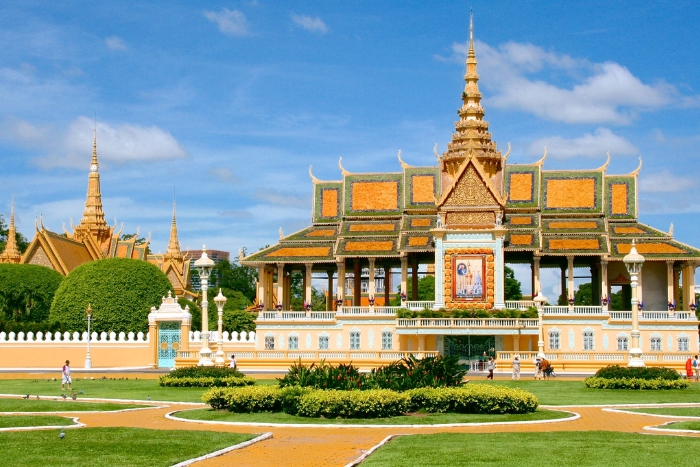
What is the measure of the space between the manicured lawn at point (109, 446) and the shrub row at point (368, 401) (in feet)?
11.6

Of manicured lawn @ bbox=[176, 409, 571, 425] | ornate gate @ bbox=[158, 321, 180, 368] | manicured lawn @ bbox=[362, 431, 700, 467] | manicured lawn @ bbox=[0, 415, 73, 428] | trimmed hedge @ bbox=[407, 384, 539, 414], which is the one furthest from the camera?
ornate gate @ bbox=[158, 321, 180, 368]

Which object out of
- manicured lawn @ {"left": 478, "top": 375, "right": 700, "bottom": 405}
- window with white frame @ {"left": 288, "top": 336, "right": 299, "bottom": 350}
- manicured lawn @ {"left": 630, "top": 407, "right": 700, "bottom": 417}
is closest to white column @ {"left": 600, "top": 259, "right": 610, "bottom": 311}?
window with white frame @ {"left": 288, "top": 336, "right": 299, "bottom": 350}

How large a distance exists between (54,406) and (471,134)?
142 ft

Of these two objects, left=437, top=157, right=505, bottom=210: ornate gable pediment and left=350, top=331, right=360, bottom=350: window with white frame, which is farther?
left=350, top=331, right=360, bottom=350: window with white frame

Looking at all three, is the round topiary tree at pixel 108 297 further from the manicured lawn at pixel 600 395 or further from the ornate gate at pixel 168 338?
the manicured lawn at pixel 600 395

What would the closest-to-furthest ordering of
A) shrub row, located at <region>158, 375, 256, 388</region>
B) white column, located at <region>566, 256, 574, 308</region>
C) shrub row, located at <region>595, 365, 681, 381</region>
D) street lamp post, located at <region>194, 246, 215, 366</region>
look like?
shrub row, located at <region>158, 375, 256, 388</region> < shrub row, located at <region>595, 365, 681, 381</region> < street lamp post, located at <region>194, 246, 215, 366</region> < white column, located at <region>566, 256, 574, 308</region>

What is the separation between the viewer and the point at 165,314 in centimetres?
5178

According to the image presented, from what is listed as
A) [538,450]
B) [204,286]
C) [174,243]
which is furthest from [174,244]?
[538,450]

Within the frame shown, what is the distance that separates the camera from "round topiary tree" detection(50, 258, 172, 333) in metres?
61.8

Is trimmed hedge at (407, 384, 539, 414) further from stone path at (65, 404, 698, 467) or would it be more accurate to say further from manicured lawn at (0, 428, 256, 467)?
manicured lawn at (0, 428, 256, 467)

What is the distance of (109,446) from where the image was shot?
17.9 meters

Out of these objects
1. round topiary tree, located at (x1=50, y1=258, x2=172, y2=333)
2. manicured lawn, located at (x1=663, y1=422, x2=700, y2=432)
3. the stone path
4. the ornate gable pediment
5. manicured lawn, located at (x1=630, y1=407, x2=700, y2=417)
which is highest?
the ornate gable pediment

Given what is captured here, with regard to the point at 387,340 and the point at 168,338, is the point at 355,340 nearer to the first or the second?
the point at 387,340

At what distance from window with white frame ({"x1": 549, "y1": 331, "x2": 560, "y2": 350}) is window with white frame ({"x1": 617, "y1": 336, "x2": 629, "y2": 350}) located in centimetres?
308
